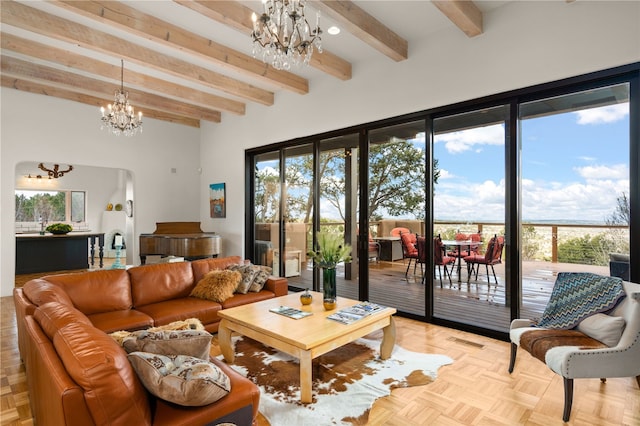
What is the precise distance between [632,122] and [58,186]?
496 inches

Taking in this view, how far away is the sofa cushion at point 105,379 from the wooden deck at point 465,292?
3649 mm

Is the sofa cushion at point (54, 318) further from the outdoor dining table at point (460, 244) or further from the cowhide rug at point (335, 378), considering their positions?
Result: the outdoor dining table at point (460, 244)

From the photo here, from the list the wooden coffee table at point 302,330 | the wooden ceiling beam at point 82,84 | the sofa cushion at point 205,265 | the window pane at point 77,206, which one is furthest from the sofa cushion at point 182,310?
the window pane at point 77,206

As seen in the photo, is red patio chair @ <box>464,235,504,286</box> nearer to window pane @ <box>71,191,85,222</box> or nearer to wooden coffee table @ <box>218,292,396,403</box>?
wooden coffee table @ <box>218,292,396,403</box>

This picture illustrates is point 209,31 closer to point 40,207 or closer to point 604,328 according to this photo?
point 604,328

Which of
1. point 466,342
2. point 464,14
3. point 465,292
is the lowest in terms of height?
point 466,342

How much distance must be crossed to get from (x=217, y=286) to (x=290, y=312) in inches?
46.1

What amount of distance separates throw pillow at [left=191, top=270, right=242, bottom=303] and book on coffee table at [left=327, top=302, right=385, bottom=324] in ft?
4.70

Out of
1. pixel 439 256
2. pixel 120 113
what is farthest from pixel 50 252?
pixel 439 256

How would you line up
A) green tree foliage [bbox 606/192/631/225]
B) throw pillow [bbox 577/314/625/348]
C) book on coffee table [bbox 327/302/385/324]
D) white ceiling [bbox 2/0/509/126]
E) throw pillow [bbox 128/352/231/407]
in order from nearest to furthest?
throw pillow [bbox 128/352/231/407]
throw pillow [bbox 577/314/625/348]
book on coffee table [bbox 327/302/385/324]
green tree foliage [bbox 606/192/631/225]
white ceiling [bbox 2/0/509/126]

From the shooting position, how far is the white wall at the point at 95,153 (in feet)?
18.8


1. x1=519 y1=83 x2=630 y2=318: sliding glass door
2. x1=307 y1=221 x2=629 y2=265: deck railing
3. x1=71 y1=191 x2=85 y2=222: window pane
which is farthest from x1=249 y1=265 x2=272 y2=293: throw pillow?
x1=71 y1=191 x2=85 y2=222: window pane

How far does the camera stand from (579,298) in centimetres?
272

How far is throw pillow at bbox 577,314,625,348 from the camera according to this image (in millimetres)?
2406
